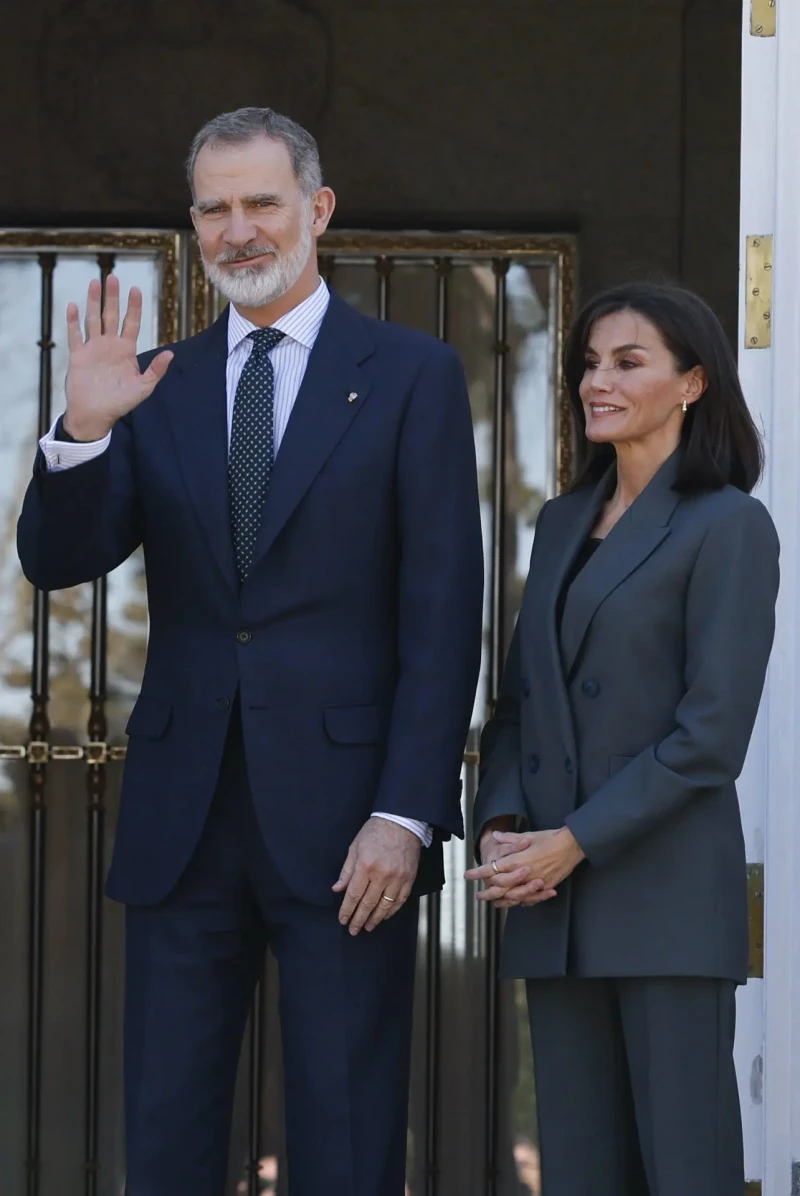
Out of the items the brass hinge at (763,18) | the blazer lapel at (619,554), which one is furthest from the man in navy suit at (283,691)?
the brass hinge at (763,18)

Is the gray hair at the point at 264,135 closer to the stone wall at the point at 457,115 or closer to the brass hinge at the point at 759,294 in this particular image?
the brass hinge at the point at 759,294

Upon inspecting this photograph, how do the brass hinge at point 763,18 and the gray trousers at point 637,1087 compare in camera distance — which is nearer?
the gray trousers at point 637,1087

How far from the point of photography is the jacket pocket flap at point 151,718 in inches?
96.5

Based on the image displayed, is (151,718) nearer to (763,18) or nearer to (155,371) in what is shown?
(155,371)

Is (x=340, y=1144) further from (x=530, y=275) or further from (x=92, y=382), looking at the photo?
(x=530, y=275)

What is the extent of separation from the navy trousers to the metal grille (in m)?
1.86

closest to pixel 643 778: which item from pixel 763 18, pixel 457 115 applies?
pixel 763 18

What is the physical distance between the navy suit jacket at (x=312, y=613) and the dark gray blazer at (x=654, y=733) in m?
0.15

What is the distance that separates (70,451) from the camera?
2.34 meters

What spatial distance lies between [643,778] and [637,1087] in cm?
39

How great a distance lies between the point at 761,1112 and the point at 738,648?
3.37 ft

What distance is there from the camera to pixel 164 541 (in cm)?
248

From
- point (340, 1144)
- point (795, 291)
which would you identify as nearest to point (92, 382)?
point (340, 1144)

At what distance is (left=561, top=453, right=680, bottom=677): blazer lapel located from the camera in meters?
2.35
